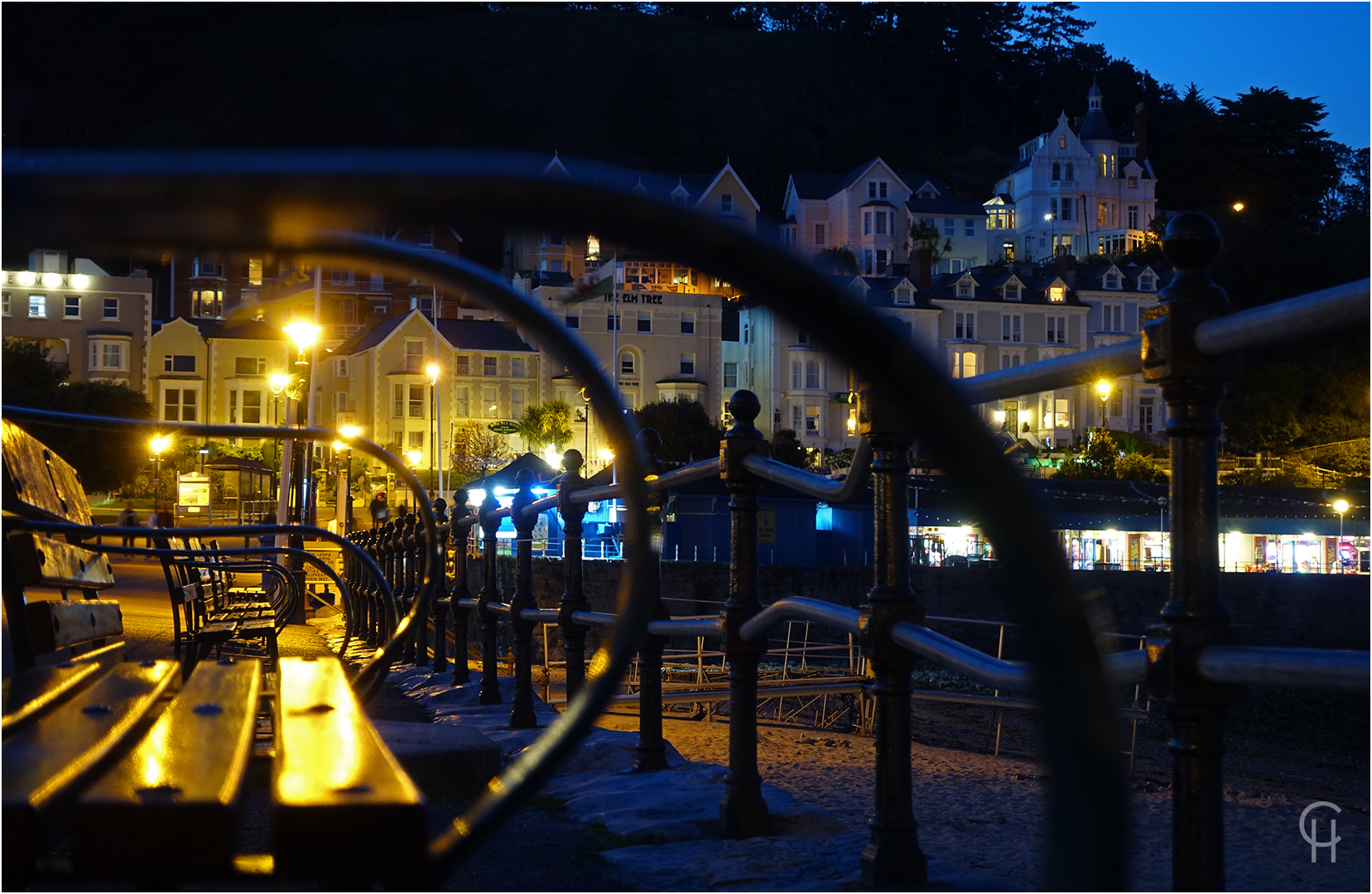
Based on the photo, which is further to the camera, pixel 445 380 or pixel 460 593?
pixel 445 380

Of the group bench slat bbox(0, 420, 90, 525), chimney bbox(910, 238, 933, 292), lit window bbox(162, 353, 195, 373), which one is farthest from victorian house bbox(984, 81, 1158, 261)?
bench slat bbox(0, 420, 90, 525)

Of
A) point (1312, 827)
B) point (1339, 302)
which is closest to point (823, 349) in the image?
point (1339, 302)

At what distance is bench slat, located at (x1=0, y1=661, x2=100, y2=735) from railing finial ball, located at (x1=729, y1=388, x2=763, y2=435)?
1630mm

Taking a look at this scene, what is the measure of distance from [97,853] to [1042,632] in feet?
2.52

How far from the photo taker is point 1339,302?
52.7 inches

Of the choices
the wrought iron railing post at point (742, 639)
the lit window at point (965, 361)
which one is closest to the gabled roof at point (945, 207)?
the lit window at point (965, 361)

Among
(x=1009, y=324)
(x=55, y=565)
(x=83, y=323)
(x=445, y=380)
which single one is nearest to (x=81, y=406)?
(x=445, y=380)

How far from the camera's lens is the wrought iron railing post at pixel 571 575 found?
14.5 feet

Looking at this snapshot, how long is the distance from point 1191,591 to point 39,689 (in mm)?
1578

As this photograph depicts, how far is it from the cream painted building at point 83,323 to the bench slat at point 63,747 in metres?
67.9

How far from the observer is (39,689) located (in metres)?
1.59

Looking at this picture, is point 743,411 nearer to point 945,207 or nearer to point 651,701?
point 651,701

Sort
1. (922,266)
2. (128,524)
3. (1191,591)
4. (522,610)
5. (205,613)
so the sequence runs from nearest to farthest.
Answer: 1. (1191,591)
2. (522,610)
3. (205,613)
4. (128,524)
5. (922,266)

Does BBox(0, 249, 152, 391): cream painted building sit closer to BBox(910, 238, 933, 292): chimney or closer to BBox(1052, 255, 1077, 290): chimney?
BBox(910, 238, 933, 292): chimney
